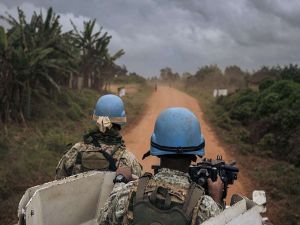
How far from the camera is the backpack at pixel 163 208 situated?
7.65 ft

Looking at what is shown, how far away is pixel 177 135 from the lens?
8.32 ft

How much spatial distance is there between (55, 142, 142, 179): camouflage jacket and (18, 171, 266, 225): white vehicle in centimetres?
15

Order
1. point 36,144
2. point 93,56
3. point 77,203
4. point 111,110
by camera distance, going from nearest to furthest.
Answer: point 77,203 < point 111,110 < point 36,144 < point 93,56

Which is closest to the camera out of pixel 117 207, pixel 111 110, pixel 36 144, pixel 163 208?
pixel 163 208

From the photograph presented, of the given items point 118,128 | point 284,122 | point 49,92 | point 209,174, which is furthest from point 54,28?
point 209,174

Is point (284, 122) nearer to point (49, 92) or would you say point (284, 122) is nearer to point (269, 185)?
point (269, 185)

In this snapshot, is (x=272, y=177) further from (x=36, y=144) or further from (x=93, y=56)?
(x=93, y=56)

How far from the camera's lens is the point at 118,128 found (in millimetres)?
4094

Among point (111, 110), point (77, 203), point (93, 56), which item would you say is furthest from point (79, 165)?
point (93, 56)

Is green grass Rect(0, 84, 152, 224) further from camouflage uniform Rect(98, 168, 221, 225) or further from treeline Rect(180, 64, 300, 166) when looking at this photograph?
camouflage uniform Rect(98, 168, 221, 225)

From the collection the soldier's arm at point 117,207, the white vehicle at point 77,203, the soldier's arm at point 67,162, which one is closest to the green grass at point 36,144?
the soldier's arm at point 67,162

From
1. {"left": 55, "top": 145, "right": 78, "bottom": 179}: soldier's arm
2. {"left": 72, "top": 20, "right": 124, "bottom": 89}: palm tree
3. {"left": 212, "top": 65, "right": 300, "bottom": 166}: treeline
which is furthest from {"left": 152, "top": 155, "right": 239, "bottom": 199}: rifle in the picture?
{"left": 72, "top": 20, "right": 124, "bottom": 89}: palm tree

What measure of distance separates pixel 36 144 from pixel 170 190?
1005 cm

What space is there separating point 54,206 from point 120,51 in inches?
1039
